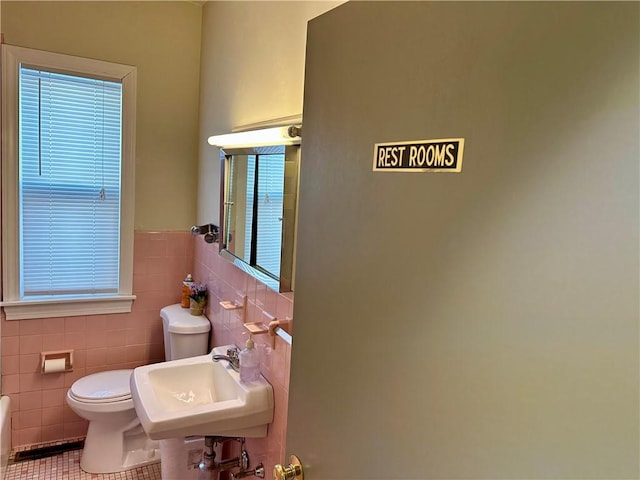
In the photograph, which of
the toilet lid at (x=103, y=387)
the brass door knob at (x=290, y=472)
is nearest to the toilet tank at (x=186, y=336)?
the toilet lid at (x=103, y=387)

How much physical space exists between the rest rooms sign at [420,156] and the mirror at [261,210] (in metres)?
0.89

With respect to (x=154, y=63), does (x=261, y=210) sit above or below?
below

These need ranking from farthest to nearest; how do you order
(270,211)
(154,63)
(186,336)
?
(154,63) → (186,336) → (270,211)

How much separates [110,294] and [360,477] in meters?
2.29

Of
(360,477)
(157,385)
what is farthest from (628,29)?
(157,385)

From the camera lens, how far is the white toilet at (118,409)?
92.3 inches

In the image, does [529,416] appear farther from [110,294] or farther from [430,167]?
[110,294]

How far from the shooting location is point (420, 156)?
676 mm

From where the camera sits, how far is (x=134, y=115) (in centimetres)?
260

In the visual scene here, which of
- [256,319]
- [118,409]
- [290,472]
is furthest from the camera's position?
[118,409]

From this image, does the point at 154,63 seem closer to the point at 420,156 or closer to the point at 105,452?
the point at 105,452

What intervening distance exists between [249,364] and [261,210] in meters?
0.62

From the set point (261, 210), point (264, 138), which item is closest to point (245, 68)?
point (264, 138)

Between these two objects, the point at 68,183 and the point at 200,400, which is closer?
the point at 200,400
